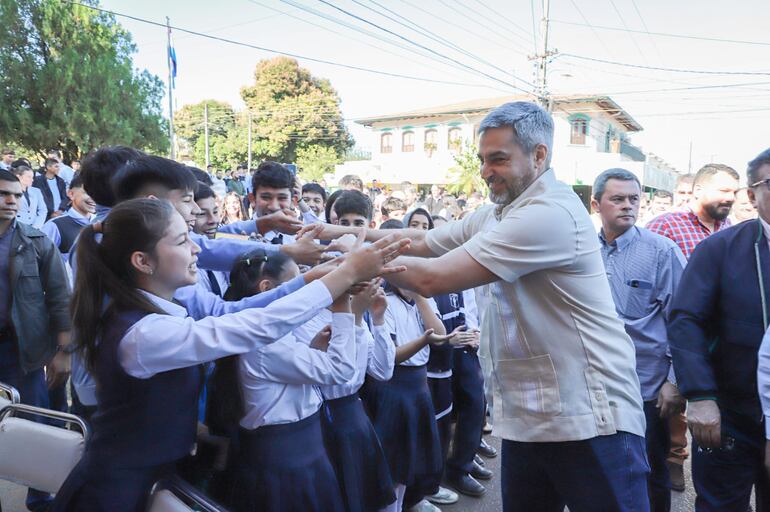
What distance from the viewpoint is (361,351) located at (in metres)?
2.37

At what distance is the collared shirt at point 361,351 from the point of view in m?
2.35

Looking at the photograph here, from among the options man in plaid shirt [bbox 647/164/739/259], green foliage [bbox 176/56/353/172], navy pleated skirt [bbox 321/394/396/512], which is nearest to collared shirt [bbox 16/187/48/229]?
→ navy pleated skirt [bbox 321/394/396/512]

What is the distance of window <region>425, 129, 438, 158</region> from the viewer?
33219 mm

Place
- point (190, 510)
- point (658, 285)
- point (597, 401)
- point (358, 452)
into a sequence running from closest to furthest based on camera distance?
point (190, 510)
point (597, 401)
point (358, 452)
point (658, 285)

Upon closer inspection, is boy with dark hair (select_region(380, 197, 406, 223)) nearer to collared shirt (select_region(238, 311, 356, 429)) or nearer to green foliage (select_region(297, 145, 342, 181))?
collared shirt (select_region(238, 311, 356, 429))

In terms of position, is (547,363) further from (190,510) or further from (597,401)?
(190,510)

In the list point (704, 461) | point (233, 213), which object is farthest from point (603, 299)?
point (233, 213)

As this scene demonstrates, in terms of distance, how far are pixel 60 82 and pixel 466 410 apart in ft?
65.5

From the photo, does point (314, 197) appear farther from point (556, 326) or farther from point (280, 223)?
point (556, 326)

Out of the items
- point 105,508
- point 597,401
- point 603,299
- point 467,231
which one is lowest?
point 105,508

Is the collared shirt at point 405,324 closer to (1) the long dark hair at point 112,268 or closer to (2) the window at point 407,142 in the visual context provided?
(1) the long dark hair at point 112,268

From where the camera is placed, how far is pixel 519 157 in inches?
76.0

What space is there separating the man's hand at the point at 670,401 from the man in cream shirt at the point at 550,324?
1.17 m

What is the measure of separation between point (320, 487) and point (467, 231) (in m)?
1.23
